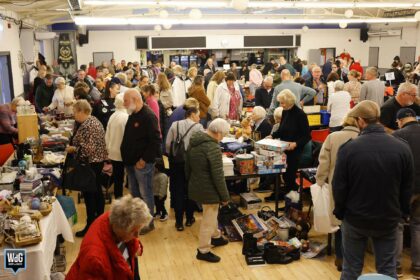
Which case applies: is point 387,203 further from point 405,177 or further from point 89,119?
point 89,119

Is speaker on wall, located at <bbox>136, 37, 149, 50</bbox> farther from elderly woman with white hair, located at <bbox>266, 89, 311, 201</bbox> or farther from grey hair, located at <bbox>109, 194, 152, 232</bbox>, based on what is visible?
grey hair, located at <bbox>109, 194, 152, 232</bbox>

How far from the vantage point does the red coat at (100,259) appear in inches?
97.0

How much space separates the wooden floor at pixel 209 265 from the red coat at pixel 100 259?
6.30ft

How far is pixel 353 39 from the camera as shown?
21.3 m

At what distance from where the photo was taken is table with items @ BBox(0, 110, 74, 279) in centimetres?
325

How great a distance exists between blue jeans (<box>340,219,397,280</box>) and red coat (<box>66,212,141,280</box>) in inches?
66.0

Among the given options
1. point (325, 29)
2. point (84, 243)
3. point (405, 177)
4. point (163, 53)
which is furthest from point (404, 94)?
point (325, 29)

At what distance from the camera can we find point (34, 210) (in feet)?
12.6

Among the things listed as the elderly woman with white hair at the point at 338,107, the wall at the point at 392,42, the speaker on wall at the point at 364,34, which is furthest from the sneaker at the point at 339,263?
the speaker on wall at the point at 364,34

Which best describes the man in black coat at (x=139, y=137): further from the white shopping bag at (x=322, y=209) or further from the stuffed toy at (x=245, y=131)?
the white shopping bag at (x=322, y=209)

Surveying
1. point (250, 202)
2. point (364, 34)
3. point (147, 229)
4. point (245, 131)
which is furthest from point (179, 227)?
point (364, 34)

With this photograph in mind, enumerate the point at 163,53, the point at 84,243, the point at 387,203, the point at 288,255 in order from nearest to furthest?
the point at 84,243, the point at 387,203, the point at 288,255, the point at 163,53

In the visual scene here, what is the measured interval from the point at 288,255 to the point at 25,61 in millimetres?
10339

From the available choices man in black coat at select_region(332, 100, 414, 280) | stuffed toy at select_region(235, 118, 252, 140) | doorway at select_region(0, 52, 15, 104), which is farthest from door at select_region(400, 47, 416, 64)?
man in black coat at select_region(332, 100, 414, 280)
